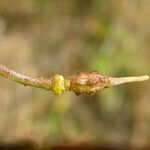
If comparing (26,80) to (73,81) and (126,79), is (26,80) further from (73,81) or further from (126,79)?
(126,79)

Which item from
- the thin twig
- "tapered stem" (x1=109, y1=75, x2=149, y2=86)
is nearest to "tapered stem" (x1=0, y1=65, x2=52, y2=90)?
the thin twig

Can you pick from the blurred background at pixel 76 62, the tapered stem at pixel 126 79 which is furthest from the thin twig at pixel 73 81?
the blurred background at pixel 76 62

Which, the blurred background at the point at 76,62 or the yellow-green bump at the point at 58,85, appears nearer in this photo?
the yellow-green bump at the point at 58,85

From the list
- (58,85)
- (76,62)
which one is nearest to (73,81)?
(58,85)

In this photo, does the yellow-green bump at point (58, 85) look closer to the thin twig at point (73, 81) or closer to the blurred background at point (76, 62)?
the thin twig at point (73, 81)

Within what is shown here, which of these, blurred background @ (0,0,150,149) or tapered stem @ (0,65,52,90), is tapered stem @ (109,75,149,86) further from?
blurred background @ (0,0,150,149)

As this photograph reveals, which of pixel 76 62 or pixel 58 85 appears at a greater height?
pixel 76 62

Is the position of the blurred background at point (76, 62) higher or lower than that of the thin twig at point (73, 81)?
higher

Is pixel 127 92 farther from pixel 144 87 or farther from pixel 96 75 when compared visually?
pixel 96 75
